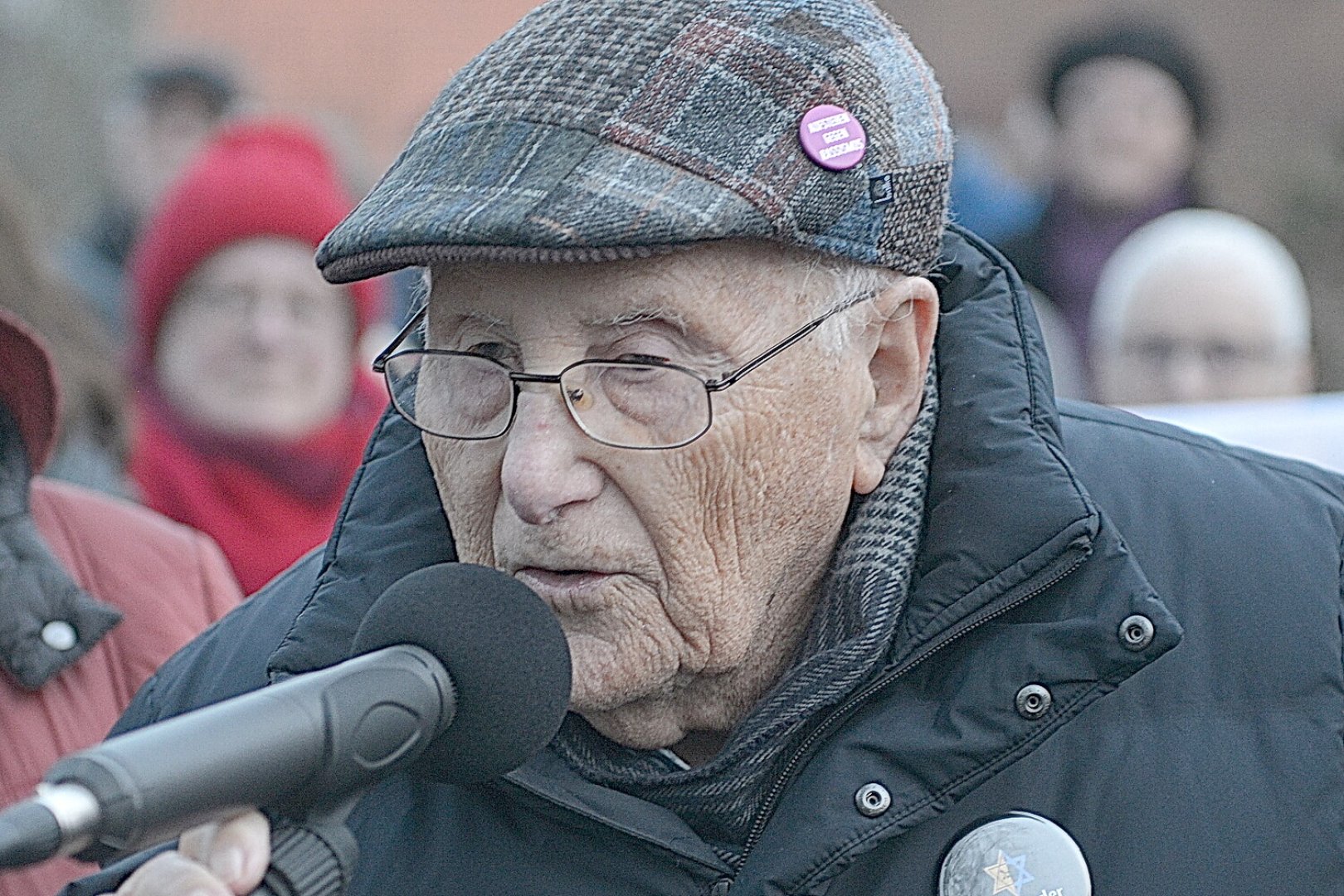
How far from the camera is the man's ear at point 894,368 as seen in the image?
2506 mm

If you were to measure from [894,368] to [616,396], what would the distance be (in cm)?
43

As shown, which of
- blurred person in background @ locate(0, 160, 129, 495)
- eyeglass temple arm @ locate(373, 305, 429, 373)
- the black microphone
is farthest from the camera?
blurred person in background @ locate(0, 160, 129, 495)

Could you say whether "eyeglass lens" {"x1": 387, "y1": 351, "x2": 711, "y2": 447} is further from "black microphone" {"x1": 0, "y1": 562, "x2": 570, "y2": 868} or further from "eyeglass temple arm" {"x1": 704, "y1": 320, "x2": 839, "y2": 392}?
"black microphone" {"x1": 0, "y1": 562, "x2": 570, "y2": 868}

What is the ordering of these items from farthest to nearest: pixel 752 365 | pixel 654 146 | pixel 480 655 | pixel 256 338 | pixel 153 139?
pixel 153 139 → pixel 256 338 → pixel 752 365 → pixel 654 146 → pixel 480 655

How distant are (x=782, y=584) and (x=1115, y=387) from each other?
3318mm

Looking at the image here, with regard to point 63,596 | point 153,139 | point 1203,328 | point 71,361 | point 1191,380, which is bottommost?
point 1191,380

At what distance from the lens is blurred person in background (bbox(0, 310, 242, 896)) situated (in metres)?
3.06

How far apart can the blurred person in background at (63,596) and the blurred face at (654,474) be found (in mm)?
973

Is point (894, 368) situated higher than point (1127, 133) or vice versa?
point (894, 368)

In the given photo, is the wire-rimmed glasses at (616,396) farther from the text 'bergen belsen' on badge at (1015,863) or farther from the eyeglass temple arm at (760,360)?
the text 'bergen belsen' on badge at (1015,863)

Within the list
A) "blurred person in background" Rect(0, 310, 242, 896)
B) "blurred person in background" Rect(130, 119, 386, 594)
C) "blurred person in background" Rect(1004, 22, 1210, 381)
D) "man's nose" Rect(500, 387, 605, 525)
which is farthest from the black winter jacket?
"blurred person in background" Rect(1004, 22, 1210, 381)

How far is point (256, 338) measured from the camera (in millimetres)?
5289

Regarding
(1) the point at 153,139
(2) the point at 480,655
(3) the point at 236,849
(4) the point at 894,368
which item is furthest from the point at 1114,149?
(3) the point at 236,849

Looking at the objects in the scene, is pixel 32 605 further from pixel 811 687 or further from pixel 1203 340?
pixel 1203 340
